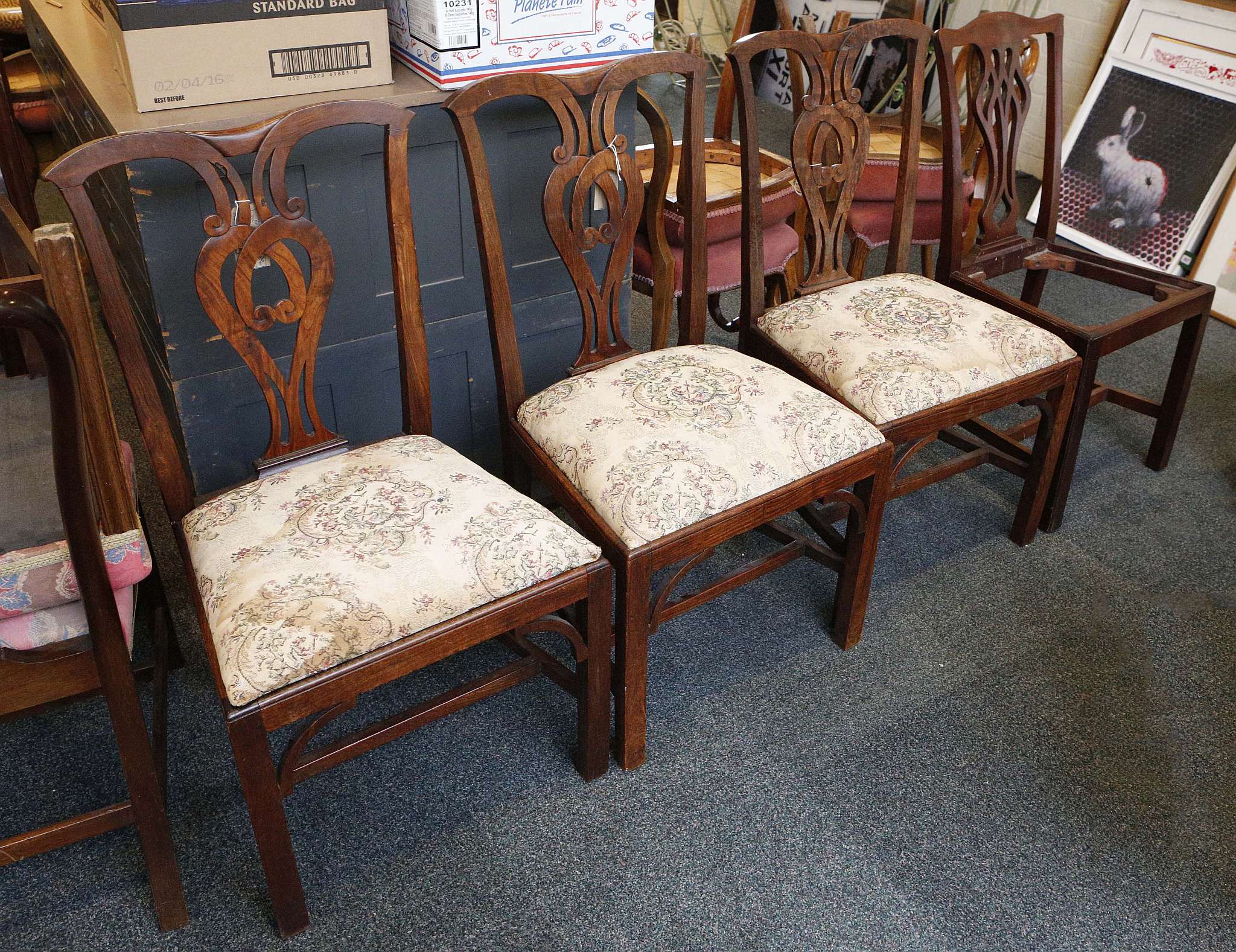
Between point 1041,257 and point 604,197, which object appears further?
point 1041,257

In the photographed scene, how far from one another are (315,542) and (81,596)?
0.26 meters

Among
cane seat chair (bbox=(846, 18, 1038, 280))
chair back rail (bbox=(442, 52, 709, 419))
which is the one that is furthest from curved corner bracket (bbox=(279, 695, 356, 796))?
cane seat chair (bbox=(846, 18, 1038, 280))

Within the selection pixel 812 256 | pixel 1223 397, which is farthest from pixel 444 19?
pixel 1223 397

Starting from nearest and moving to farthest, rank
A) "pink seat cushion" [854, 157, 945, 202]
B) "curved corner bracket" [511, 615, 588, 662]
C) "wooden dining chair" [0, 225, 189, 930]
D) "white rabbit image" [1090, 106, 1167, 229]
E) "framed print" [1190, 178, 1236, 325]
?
"wooden dining chair" [0, 225, 189, 930] < "curved corner bracket" [511, 615, 588, 662] < "pink seat cushion" [854, 157, 945, 202] < "framed print" [1190, 178, 1236, 325] < "white rabbit image" [1090, 106, 1167, 229]

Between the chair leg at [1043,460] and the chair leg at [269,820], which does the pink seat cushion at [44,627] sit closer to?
the chair leg at [269,820]

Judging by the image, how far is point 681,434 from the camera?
4.80 ft

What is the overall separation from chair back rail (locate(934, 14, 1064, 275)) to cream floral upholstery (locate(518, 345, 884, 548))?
0.69 metres

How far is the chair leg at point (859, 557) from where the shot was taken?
163cm

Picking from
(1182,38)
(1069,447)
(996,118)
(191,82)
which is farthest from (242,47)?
(1182,38)

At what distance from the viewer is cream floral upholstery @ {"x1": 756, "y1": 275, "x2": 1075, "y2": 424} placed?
1694 mm

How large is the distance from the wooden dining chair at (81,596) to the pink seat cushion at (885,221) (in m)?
1.85

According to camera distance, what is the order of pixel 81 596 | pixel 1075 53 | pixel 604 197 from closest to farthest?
pixel 81 596 < pixel 604 197 < pixel 1075 53

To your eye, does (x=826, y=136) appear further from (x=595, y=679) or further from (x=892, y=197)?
(x=595, y=679)

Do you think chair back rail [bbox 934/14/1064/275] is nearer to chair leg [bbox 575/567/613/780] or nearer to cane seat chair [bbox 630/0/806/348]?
cane seat chair [bbox 630/0/806/348]
